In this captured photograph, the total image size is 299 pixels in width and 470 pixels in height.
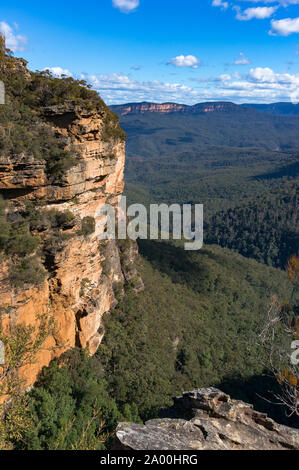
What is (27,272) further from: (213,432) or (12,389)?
(213,432)

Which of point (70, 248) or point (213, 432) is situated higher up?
point (70, 248)

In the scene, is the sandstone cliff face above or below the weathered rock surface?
above

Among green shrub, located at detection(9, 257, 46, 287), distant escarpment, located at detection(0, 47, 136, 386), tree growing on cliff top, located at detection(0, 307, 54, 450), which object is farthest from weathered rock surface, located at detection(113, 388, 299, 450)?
green shrub, located at detection(9, 257, 46, 287)

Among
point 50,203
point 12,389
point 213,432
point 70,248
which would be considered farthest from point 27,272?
point 213,432

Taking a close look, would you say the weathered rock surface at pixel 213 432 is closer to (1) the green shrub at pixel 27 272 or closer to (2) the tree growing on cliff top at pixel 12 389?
(2) the tree growing on cliff top at pixel 12 389

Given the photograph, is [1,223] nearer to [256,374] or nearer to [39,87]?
[39,87]

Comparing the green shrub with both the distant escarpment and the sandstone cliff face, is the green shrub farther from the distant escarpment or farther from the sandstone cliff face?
the sandstone cliff face

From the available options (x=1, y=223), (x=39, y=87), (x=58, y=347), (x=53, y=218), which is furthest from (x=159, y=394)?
(x=39, y=87)
